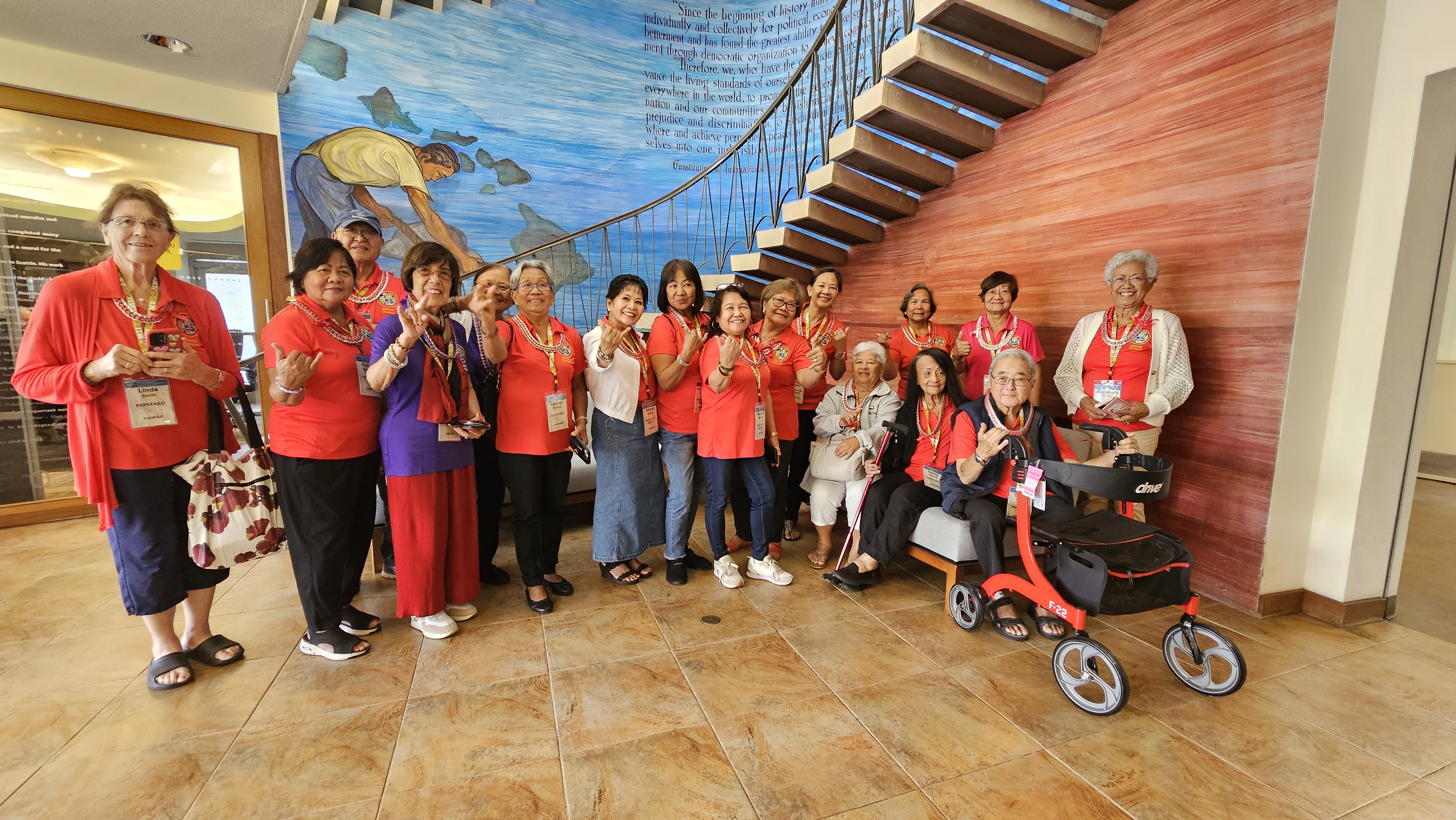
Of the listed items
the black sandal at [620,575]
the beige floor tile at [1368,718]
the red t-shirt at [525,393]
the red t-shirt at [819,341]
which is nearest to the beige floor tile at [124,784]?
the red t-shirt at [525,393]

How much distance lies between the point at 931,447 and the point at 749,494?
101 cm

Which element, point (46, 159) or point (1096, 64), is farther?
point (46, 159)

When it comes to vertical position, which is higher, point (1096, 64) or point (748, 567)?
point (1096, 64)

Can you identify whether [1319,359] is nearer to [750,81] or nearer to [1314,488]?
[1314,488]

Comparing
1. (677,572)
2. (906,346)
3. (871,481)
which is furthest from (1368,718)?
(677,572)

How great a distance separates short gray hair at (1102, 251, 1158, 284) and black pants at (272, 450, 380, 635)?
3.56m

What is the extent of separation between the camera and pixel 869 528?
10.2 feet

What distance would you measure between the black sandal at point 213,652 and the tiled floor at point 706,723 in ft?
0.16

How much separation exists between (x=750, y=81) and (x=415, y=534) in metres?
6.48

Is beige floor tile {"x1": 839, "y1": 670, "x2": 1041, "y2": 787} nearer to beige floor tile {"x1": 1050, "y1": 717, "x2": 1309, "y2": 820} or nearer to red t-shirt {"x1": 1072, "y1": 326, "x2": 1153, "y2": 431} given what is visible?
beige floor tile {"x1": 1050, "y1": 717, "x2": 1309, "y2": 820}

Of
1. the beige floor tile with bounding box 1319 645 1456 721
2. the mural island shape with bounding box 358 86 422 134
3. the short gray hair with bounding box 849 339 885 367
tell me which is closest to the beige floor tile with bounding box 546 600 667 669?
the short gray hair with bounding box 849 339 885 367

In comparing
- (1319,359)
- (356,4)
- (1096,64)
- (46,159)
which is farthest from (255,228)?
(1319,359)

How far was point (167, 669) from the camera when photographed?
2184mm

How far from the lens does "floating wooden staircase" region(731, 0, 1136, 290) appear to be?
3439 millimetres
